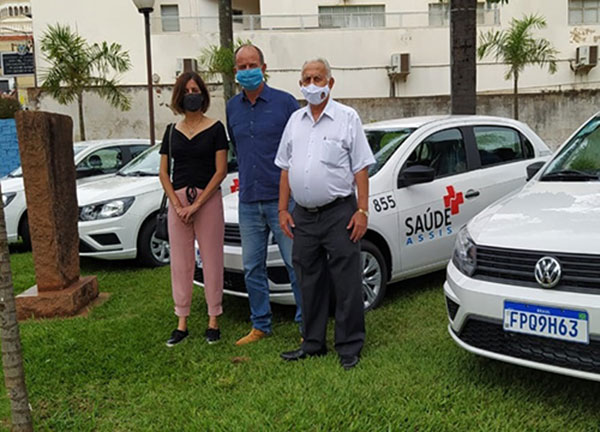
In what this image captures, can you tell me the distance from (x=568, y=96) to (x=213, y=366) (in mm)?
15414

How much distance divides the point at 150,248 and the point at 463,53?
4.62 m

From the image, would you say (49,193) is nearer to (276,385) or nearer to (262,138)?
(262,138)

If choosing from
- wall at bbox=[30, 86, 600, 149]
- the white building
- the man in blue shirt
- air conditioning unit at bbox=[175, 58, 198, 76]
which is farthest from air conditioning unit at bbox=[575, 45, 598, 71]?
the man in blue shirt

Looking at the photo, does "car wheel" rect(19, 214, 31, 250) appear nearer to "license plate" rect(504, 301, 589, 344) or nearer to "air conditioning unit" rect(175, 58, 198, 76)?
"license plate" rect(504, 301, 589, 344)

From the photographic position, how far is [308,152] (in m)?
3.34

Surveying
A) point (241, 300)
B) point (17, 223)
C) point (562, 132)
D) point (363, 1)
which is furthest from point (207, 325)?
point (363, 1)

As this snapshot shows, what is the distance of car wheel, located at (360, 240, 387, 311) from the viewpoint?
4480 millimetres

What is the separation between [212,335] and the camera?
4043mm

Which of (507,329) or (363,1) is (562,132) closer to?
(363,1)

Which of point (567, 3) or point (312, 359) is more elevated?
point (567, 3)

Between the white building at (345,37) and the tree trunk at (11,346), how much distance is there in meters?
19.5

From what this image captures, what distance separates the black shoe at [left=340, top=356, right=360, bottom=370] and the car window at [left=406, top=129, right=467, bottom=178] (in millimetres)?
1981

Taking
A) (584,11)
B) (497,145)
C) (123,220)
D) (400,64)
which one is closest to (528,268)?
(497,145)

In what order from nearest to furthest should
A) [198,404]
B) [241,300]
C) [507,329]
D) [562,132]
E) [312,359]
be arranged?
[507,329] < [198,404] < [312,359] < [241,300] < [562,132]
